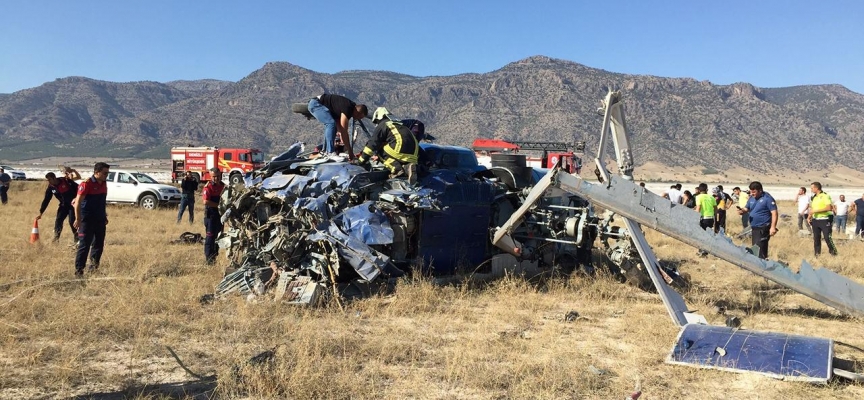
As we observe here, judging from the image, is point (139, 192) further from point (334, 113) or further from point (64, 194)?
point (334, 113)

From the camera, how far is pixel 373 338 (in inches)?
231

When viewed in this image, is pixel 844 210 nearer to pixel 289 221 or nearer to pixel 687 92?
pixel 289 221

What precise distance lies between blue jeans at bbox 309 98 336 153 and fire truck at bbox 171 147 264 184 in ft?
87.2

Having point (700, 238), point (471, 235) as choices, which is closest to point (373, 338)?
point (471, 235)

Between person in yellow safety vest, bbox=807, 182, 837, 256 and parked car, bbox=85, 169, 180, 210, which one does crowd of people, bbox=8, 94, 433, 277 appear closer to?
person in yellow safety vest, bbox=807, 182, 837, 256

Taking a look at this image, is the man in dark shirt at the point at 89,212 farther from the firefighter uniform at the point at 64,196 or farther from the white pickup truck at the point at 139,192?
the white pickup truck at the point at 139,192

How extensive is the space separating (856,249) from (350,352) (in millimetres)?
13491

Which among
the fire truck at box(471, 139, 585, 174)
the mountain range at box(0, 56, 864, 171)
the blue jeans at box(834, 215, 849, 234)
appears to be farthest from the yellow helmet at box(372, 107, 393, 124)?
the mountain range at box(0, 56, 864, 171)

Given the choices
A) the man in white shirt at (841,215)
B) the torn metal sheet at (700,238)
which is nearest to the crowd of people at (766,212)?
the man in white shirt at (841,215)

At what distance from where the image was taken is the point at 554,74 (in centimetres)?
13100

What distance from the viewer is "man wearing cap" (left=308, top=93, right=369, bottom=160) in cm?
865

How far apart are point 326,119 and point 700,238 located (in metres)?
5.12

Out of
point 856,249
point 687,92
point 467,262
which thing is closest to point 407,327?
point 467,262

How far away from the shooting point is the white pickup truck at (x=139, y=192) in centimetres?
2128
